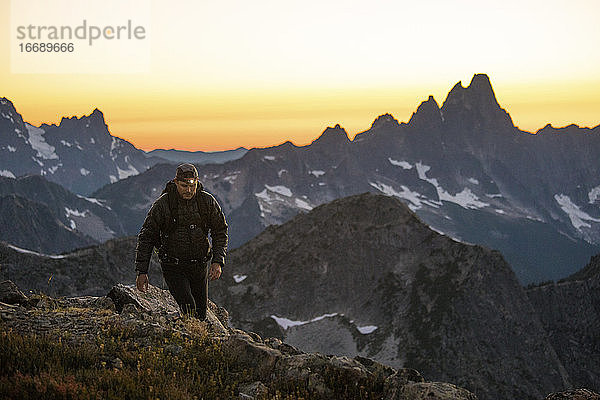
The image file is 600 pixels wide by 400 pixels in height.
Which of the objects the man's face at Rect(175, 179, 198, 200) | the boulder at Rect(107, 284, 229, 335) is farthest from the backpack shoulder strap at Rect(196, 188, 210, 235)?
the boulder at Rect(107, 284, 229, 335)

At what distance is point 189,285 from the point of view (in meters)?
12.1

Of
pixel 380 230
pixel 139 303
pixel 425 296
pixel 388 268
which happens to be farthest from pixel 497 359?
pixel 139 303

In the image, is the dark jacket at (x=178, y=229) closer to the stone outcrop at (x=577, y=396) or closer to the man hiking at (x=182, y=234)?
the man hiking at (x=182, y=234)

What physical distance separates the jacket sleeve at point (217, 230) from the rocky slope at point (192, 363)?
1.64 metres

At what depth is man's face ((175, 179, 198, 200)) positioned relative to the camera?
35.4 ft

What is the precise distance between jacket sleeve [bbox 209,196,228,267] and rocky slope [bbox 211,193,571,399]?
115671 mm

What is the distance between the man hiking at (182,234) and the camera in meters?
11.0

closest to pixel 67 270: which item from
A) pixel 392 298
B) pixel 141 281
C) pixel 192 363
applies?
pixel 392 298

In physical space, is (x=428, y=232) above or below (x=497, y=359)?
above

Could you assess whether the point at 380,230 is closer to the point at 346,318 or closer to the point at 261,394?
the point at 346,318

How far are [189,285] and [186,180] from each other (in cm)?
289

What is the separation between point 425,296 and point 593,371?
197 feet

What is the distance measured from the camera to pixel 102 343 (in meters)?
9.25

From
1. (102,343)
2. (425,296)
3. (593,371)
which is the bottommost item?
(593,371)
